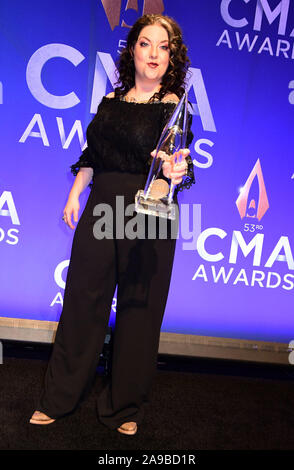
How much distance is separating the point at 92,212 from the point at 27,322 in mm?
1106

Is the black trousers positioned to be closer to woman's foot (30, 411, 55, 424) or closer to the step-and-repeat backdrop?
woman's foot (30, 411, 55, 424)

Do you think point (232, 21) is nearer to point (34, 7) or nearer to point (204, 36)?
point (204, 36)

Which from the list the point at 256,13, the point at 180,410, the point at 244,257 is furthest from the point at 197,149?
the point at 180,410

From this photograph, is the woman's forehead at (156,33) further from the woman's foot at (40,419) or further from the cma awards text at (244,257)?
the woman's foot at (40,419)

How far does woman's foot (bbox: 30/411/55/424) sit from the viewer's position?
5.53 feet

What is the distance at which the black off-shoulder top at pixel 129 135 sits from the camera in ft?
5.30

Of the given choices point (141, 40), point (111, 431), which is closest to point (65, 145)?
point (141, 40)

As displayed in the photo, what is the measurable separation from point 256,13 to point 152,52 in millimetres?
1153

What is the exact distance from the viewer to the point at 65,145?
2484 mm

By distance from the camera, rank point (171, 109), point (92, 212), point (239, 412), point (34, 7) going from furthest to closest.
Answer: point (34, 7) → point (239, 412) → point (92, 212) → point (171, 109)

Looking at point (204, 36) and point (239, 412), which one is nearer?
point (239, 412)

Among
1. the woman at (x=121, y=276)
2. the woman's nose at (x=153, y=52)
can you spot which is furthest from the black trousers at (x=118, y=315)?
the woman's nose at (x=153, y=52)

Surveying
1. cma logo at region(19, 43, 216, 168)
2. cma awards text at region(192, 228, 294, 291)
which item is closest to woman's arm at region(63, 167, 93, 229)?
cma logo at region(19, 43, 216, 168)

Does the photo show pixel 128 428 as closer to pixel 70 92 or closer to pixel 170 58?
pixel 170 58
